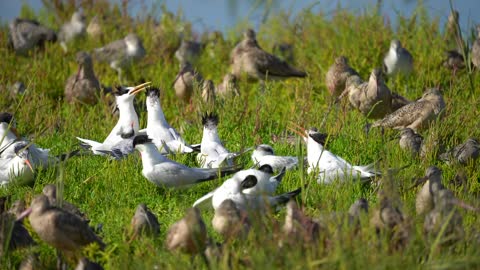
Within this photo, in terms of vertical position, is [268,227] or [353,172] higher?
[268,227]

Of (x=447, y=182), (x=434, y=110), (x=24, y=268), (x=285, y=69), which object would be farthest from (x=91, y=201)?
(x=285, y=69)

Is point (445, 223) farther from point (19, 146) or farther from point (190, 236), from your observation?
point (19, 146)

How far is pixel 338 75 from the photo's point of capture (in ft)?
41.0

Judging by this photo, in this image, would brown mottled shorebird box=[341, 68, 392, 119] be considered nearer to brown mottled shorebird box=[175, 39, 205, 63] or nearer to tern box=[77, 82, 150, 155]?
tern box=[77, 82, 150, 155]

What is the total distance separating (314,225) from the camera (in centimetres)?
644

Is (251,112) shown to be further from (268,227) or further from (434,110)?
(268,227)

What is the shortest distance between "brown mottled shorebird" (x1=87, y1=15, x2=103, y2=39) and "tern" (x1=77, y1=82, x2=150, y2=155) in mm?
5241

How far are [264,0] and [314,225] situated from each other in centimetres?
882

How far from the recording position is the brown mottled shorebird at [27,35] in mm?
15047

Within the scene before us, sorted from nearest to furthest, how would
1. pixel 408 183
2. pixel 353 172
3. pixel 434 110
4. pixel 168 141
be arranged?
1. pixel 408 183
2. pixel 353 172
3. pixel 168 141
4. pixel 434 110

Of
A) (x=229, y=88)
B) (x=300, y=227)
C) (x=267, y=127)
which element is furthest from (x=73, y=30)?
(x=300, y=227)

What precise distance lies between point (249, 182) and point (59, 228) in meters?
1.58

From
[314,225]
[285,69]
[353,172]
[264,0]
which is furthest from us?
[264,0]

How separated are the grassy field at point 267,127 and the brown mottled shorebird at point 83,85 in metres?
0.19
